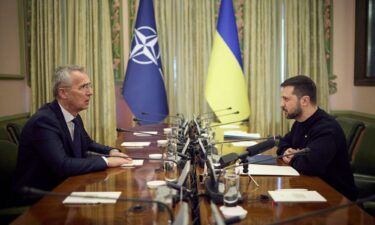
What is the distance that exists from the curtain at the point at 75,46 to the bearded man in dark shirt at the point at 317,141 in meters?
2.54

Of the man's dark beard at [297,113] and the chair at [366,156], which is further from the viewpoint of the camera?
the chair at [366,156]

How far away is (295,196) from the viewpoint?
1.64m

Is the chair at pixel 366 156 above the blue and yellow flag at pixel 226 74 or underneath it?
underneath

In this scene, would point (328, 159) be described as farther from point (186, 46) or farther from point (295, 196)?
point (186, 46)

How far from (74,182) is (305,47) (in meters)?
3.37

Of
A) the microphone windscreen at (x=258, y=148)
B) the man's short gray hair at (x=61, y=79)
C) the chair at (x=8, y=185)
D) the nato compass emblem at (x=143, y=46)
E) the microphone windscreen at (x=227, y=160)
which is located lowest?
the chair at (x=8, y=185)

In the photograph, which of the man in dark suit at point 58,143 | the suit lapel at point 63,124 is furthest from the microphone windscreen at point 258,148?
the suit lapel at point 63,124

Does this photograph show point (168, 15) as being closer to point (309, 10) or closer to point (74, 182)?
point (309, 10)

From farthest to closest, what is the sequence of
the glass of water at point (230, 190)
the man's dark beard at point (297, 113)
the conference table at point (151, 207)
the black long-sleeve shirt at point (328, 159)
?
the man's dark beard at point (297, 113)
the black long-sleeve shirt at point (328, 159)
the glass of water at point (230, 190)
the conference table at point (151, 207)

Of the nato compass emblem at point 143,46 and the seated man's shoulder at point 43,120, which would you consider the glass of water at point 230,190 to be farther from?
the nato compass emblem at point 143,46

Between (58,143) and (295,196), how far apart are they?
1.28 meters

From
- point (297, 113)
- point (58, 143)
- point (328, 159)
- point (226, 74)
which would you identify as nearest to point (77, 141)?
point (58, 143)

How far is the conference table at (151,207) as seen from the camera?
138 centimetres

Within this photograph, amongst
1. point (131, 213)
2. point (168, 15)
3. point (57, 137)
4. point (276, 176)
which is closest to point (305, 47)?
point (168, 15)
